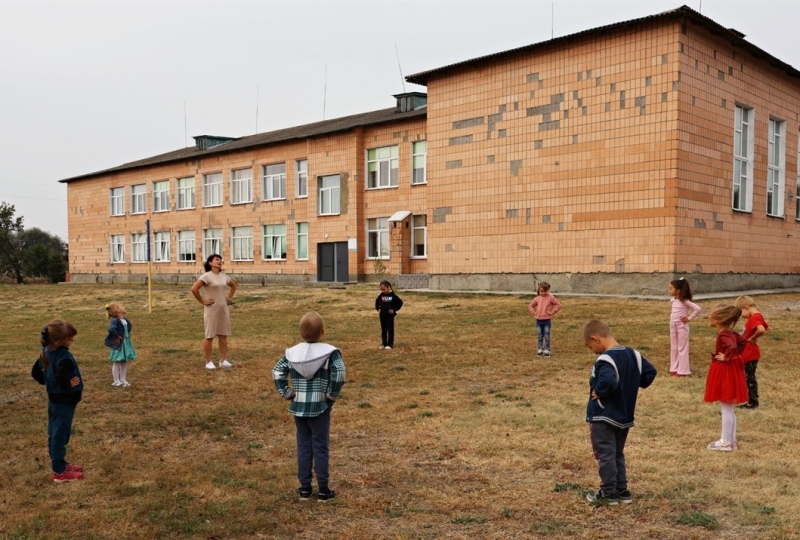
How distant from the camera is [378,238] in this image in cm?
3669

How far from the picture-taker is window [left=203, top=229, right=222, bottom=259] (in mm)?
45094

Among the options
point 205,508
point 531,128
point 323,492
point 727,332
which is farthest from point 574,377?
point 531,128

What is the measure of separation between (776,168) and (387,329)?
20.2m

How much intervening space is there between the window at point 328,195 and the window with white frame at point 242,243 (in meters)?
6.20

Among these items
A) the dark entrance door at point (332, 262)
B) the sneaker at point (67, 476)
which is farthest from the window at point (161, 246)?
the sneaker at point (67, 476)

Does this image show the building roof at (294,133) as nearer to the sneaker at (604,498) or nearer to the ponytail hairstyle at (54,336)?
the ponytail hairstyle at (54,336)

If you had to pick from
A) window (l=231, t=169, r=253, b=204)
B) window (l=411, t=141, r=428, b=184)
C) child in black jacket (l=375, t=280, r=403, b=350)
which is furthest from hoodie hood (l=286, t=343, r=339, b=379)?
window (l=231, t=169, r=253, b=204)

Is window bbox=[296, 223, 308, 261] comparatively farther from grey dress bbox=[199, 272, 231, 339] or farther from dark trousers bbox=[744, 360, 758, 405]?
dark trousers bbox=[744, 360, 758, 405]

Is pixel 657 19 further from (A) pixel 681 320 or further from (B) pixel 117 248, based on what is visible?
(B) pixel 117 248

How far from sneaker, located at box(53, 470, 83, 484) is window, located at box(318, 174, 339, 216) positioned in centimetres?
3196

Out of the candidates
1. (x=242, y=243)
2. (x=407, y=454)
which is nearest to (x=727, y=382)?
(x=407, y=454)

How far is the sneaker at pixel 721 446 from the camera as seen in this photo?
23.6ft

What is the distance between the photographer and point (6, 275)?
6938 centimetres

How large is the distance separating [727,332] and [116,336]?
7.92 meters
